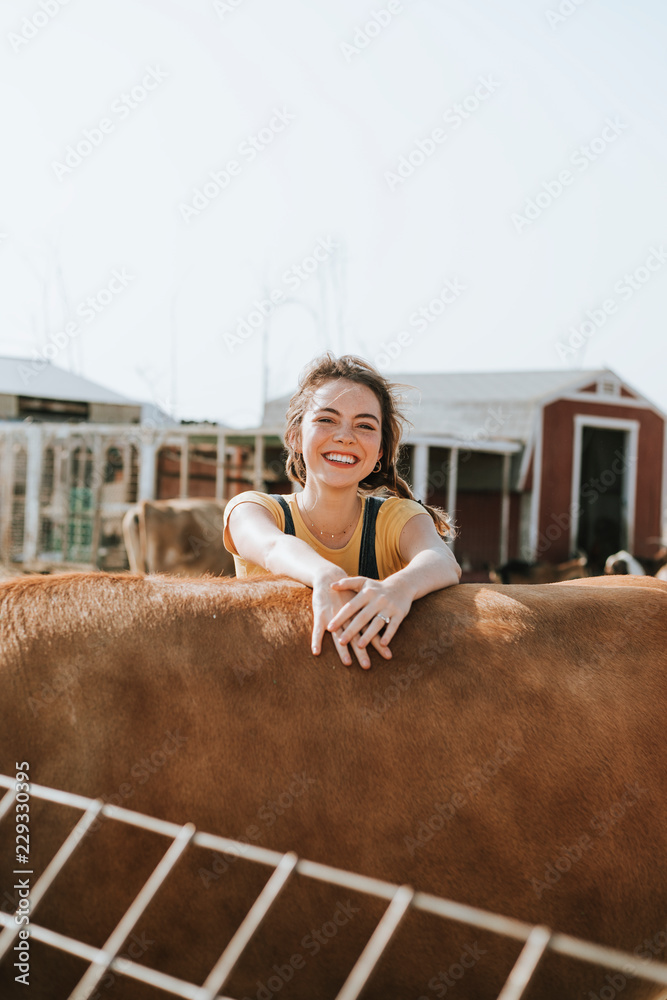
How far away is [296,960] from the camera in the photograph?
5.49ft

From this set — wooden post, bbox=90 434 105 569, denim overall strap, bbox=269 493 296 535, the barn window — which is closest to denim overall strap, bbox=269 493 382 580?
denim overall strap, bbox=269 493 296 535

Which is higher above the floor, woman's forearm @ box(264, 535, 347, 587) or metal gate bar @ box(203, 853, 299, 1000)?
woman's forearm @ box(264, 535, 347, 587)

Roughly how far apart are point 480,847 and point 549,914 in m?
0.20

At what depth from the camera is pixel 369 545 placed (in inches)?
101

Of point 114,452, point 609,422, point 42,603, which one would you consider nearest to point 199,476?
point 114,452

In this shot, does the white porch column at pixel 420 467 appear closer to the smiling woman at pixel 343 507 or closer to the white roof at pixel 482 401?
the white roof at pixel 482 401

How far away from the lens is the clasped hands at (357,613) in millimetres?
1814

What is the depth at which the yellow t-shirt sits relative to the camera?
8.34 ft

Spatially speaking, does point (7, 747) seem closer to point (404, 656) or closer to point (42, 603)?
point (42, 603)

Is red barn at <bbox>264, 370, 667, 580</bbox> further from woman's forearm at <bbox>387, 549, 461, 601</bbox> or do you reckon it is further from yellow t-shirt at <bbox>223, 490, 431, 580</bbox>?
woman's forearm at <bbox>387, 549, 461, 601</bbox>

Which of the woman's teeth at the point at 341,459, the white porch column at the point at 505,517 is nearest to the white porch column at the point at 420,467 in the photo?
the white porch column at the point at 505,517

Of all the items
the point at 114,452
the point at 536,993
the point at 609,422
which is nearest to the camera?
the point at 536,993

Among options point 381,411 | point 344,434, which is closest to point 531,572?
point 381,411

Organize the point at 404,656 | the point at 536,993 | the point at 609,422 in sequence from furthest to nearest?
the point at 609,422 → the point at 404,656 → the point at 536,993
